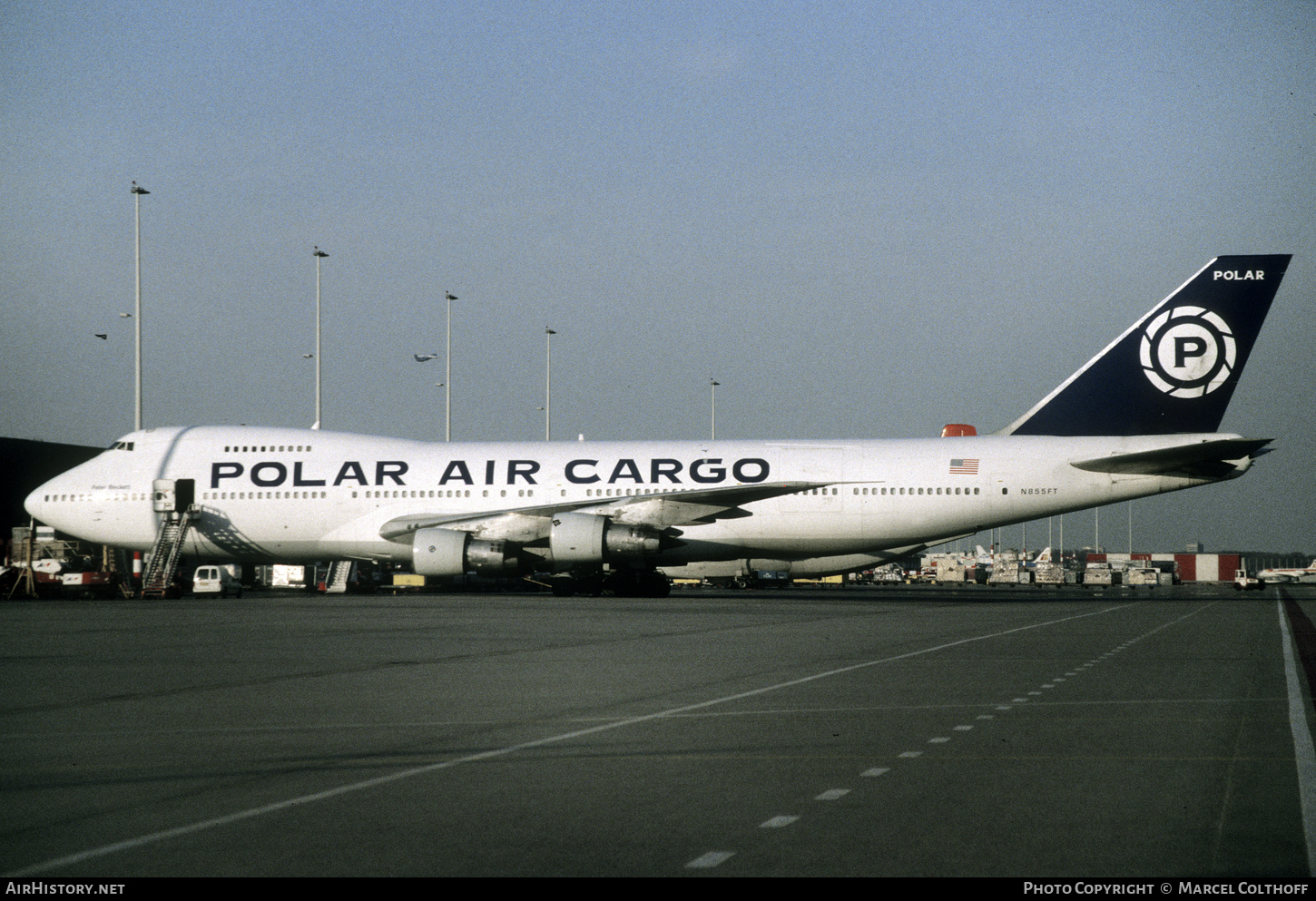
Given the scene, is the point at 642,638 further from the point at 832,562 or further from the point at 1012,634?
the point at 832,562

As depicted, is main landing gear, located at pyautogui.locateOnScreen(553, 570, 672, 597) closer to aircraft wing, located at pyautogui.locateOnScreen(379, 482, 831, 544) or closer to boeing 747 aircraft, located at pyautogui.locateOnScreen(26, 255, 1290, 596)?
boeing 747 aircraft, located at pyautogui.locateOnScreen(26, 255, 1290, 596)

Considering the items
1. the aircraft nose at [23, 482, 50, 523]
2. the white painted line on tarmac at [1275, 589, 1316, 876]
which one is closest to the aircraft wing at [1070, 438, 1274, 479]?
the white painted line on tarmac at [1275, 589, 1316, 876]

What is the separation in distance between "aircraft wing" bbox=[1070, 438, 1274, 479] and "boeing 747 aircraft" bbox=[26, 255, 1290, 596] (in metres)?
0.05

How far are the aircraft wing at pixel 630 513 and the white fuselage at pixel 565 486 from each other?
0.35 feet

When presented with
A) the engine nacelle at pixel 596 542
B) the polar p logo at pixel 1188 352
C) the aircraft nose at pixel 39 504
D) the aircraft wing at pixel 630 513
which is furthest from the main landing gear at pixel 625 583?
the aircraft nose at pixel 39 504

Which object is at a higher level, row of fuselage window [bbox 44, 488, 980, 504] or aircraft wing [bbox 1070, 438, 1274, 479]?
aircraft wing [bbox 1070, 438, 1274, 479]

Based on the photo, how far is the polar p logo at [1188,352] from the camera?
35.7 metres

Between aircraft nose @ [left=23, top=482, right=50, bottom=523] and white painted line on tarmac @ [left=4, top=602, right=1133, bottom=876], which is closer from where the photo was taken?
white painted line on tarmac @ [left=4, top=602, right=1133, bottom=876]

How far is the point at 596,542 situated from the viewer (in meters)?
35.8

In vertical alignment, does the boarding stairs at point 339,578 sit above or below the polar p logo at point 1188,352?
below

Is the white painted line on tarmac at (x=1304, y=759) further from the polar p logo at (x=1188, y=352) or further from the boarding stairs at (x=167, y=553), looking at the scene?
the boarding stairs at (x=167, y=553)

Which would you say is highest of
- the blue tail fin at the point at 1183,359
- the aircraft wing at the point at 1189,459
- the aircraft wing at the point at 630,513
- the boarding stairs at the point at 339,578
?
the blue tail fin at the point at 1183,359

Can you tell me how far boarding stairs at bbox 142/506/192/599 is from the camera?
39.7 metres
